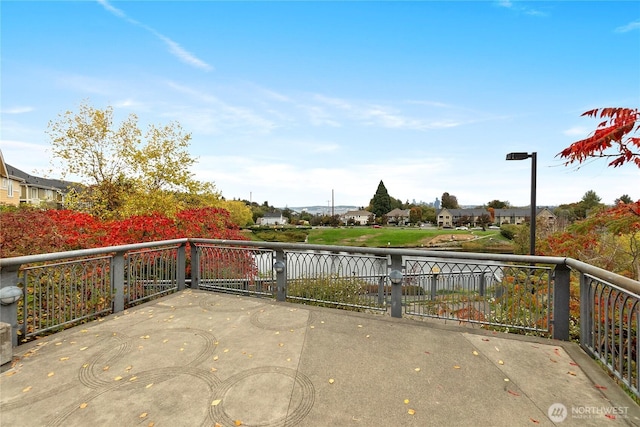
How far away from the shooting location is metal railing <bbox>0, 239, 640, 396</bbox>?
3.21m

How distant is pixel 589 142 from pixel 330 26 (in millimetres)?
8161

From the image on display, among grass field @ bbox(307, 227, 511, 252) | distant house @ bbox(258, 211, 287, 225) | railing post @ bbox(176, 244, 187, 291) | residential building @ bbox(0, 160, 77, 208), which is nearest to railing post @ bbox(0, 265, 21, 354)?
railing post @ bbox(176, 244, 187, 291)

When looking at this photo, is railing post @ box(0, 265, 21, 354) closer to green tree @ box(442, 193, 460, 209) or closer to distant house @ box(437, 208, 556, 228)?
distant house @ box(437, 208, 556, 228)

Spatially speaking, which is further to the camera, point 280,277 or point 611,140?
point 280,277

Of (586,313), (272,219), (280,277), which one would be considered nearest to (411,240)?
(280,277)

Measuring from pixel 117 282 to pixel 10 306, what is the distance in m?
1.45

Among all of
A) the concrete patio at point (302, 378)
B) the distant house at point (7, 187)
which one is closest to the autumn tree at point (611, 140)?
the concrete patio at point (302, 378)

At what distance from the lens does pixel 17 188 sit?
29.5 metres

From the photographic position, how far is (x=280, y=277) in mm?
5359

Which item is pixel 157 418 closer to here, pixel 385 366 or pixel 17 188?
pixel 385 366

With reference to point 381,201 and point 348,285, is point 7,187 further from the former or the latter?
point 381,201

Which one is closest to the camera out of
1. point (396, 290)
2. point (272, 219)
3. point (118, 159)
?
point (396, 290)

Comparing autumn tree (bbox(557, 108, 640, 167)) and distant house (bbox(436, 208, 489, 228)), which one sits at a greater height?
autumn tree (bbox(557, 108, 640, 167))

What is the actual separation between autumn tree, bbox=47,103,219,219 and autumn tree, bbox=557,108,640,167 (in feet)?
38.8
